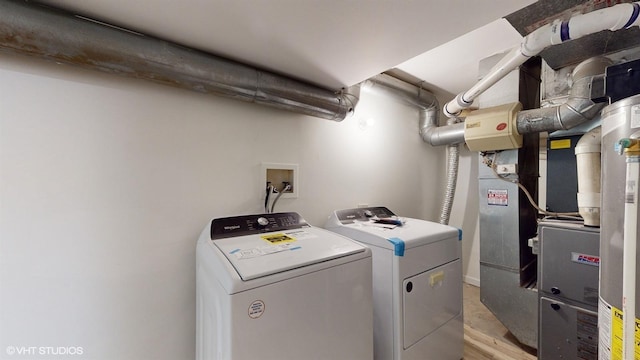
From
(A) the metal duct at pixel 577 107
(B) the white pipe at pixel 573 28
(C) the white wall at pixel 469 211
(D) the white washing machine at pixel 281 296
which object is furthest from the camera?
(C) the white wall at pixel 469 211

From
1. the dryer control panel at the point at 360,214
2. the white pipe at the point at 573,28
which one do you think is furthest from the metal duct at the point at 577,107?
the dryer control panel at the point at 360,214

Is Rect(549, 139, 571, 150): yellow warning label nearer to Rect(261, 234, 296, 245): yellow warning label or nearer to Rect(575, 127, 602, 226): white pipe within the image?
Rect(575, 127, 602, 226): white pipe

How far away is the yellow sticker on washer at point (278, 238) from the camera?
1.19 m

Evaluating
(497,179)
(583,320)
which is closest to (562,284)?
(583,320)

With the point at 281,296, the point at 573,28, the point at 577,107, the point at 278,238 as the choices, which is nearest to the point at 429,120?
the point at 577,107

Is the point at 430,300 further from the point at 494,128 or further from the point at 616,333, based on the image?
the point at 494,128

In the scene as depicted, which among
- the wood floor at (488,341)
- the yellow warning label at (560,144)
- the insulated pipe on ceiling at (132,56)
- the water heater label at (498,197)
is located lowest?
the wood floor at (488,341)

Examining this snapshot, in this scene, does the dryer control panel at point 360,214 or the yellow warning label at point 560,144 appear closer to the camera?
the yellow warning label at point 560,144

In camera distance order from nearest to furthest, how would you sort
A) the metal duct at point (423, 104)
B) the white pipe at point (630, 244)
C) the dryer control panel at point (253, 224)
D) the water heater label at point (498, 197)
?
the white pipe at point (630, 244), the dryer control panel at point (253, 224), the water heater label at point (498, 197), the metal duct at point (423, 104)

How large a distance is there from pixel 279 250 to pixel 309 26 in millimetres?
1017

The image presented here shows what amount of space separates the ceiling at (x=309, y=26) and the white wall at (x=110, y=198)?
31cm

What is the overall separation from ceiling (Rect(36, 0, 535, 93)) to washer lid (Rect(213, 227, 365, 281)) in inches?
38.9

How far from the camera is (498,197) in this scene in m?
2.00

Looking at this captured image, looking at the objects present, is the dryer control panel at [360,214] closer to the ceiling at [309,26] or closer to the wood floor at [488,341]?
the ceiling at [309,26]
